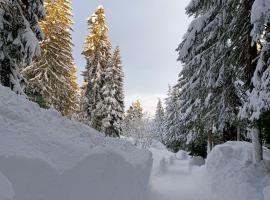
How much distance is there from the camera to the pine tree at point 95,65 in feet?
121

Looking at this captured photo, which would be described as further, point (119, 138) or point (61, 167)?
point (119, 138)

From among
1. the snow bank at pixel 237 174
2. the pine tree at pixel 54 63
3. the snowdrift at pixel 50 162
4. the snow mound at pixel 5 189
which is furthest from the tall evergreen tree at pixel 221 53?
the pine tree at pixel 54 63

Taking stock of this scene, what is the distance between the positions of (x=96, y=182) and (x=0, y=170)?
2406 mm

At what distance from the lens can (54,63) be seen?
26.4 meters

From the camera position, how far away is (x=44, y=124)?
7.46 meters

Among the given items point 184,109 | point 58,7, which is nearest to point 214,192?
point 184,109

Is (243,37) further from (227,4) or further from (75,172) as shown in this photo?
(75,172)

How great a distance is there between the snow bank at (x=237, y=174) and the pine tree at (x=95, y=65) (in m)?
22.1

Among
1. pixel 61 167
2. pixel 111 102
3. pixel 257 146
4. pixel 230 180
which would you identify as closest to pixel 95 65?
pixel 111 102

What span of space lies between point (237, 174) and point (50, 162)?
787cm

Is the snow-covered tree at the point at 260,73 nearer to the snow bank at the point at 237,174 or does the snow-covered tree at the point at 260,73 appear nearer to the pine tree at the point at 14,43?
the snow bank at the point at 237,174

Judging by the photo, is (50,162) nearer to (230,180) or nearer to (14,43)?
(230,180)

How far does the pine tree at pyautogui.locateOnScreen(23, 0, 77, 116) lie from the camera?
25.3 m

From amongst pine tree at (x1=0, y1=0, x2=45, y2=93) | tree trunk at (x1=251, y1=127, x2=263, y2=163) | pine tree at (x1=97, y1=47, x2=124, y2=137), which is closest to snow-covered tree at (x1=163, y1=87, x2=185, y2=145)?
pine tree at (x1=97, y1=47, x2=124, y2=137)
